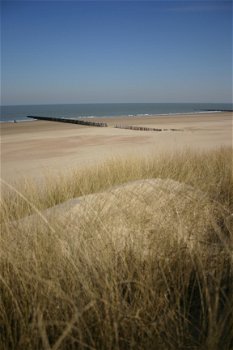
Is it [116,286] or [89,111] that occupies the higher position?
[89,111]

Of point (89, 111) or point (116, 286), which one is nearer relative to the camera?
point (116, 286)

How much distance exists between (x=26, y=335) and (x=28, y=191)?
2843 millimetres

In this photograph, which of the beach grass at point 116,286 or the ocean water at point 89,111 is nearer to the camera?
the beach grass at point 116,286

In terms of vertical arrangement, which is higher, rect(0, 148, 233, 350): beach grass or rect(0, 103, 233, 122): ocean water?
rect(0, 103, 233, 122): ocean water

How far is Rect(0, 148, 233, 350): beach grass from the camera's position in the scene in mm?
1478

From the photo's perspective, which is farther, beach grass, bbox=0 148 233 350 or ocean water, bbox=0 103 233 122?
ocean water, bbox=0 103 233 122

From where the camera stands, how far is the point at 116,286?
1.58m

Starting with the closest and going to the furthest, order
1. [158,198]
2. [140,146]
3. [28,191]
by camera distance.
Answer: [158,198] → [28,191] → [140,146]

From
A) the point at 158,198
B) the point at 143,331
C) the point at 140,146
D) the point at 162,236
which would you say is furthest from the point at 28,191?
the point at 140,146

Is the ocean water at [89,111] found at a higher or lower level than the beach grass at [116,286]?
higher

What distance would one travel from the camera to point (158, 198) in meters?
3.34

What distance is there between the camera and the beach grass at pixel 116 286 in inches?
58.2

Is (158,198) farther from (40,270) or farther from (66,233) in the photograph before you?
(40,270)

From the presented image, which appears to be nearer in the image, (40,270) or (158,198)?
(40,270)
